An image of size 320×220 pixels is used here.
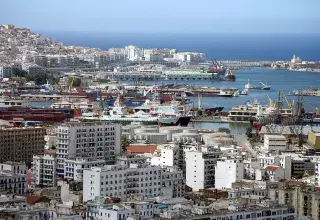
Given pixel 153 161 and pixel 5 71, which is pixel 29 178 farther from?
pixel 5 71

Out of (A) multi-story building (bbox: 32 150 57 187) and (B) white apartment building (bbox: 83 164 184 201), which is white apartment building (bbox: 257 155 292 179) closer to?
(B) white apartment building (bbox: 83 164 184 201)

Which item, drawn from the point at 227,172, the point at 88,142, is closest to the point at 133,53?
the point at 88,142

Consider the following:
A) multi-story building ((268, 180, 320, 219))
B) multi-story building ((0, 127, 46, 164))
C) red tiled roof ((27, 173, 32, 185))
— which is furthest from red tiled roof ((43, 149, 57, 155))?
multi-story building ((268, 180, 320, 219))

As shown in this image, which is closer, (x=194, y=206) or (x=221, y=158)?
(x=194, y=206)

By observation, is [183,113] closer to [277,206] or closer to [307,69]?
[277,206]

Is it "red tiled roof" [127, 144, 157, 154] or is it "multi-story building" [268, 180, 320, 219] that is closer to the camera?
"multi-story building" [268, 180, 320, 219]

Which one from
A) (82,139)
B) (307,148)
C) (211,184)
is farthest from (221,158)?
(307,148)
